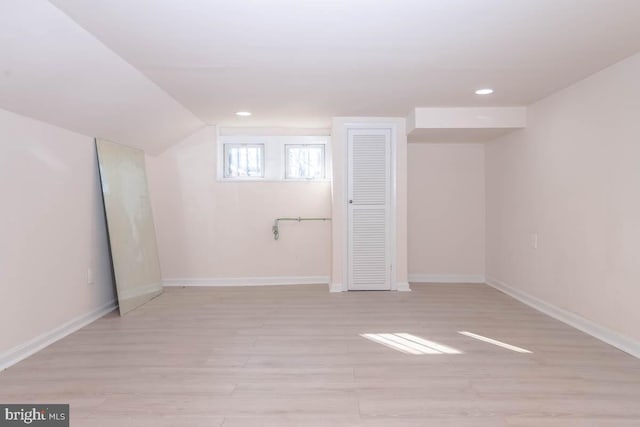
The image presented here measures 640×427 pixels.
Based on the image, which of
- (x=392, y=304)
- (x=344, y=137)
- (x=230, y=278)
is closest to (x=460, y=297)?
(x=392, y=304)

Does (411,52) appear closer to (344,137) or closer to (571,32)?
(571,32)

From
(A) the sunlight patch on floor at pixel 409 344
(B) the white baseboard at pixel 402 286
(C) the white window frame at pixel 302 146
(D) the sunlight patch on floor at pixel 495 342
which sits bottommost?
(B) the white baseboard at pixel 402 286

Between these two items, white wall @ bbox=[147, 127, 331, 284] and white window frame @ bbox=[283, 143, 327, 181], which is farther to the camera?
white window frame @ bbox=[283, 143, 327, 181]

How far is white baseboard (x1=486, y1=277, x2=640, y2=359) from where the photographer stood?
112 inches

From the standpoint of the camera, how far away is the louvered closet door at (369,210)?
4.83 meters

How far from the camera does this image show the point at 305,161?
5328 millimetres

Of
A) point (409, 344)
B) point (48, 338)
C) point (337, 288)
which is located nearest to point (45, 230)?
point (48, 338)

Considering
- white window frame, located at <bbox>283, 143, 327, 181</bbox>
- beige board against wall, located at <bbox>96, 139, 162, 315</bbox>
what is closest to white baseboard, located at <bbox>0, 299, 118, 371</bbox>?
beige board against wall, located at <bbox>96, 139, 162, 315</bbox>

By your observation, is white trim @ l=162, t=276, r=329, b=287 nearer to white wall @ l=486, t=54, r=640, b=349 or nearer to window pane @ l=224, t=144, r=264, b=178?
window pane @ l=224, t=144, r=264, b=178

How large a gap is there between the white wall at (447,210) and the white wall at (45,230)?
12.4 ft

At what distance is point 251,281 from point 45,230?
259 cm

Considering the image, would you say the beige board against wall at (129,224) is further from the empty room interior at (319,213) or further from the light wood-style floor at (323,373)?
the light wood-style floor at (323,373)

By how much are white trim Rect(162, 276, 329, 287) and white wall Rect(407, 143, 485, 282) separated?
4.39 feet

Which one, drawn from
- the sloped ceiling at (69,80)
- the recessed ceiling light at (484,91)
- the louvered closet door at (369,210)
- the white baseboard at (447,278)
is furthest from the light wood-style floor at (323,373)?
the recessed ceiling light at (484,91)
